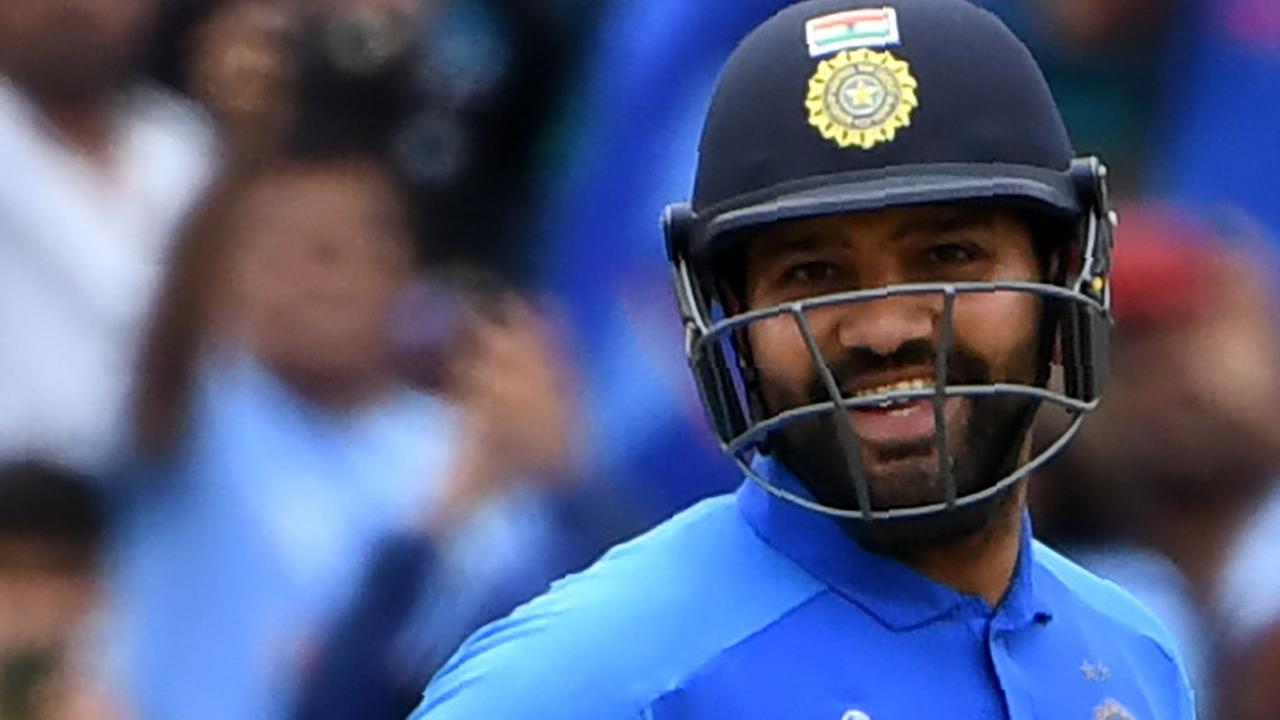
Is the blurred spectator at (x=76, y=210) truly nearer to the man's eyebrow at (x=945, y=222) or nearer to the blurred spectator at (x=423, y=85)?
the blurred spectator at (x=423, y=85)

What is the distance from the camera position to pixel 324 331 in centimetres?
390

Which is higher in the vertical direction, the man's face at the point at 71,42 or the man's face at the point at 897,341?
the man's face at the point at 71,42

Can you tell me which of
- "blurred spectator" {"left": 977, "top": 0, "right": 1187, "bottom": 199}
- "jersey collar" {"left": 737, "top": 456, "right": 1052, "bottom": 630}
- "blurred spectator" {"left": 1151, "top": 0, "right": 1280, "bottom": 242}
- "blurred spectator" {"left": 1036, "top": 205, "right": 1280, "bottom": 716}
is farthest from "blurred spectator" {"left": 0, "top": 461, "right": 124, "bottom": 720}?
"jersey collar" {"left": 737, "top": 456, "right": 1052, "bottom": 630}

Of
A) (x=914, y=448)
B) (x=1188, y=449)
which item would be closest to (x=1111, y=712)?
(x=914, y=448)

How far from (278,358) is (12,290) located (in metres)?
0.40

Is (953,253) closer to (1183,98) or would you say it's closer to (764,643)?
(764,643)

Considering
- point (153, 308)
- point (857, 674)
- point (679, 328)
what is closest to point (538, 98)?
point (679, 328)

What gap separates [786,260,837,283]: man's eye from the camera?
2.01 metres

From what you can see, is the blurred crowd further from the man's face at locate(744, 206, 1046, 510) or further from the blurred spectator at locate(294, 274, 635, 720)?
the man's face at locate(744, 206, 1046, 510)

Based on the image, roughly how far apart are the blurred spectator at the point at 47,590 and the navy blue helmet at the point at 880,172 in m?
1.88

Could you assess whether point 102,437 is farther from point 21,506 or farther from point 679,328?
point 679,328

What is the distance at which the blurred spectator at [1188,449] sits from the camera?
14.0 feet

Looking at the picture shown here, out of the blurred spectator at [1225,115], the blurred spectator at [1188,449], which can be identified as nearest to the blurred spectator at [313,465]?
the blurred spectator at [1188,449]

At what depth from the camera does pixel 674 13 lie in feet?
13.1
